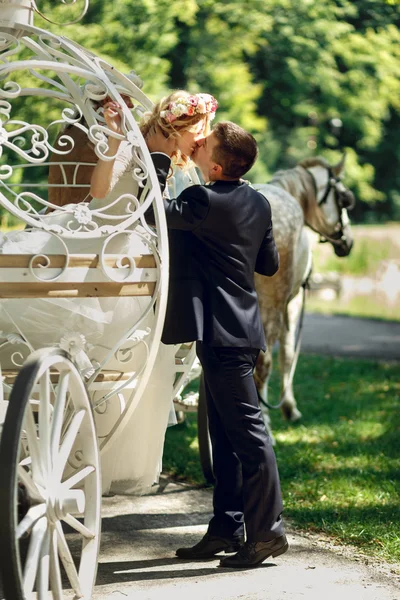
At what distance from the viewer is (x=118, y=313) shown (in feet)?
12.3

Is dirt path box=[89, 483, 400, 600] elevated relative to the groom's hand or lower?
lower

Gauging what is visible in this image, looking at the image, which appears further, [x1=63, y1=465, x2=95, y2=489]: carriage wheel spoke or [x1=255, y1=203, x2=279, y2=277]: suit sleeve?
[x1=255, y1=203, x2=279, y2=277]: suit sleeve

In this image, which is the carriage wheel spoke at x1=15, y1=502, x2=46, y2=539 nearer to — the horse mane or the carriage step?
the carriage step

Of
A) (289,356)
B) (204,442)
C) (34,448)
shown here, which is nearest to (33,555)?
(34,448)

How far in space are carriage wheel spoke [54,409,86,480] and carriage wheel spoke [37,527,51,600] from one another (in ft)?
0.65

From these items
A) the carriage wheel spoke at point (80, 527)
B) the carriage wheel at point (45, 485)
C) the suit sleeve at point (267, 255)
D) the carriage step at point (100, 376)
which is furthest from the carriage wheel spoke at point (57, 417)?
the suit sleeve at point (267, 255)

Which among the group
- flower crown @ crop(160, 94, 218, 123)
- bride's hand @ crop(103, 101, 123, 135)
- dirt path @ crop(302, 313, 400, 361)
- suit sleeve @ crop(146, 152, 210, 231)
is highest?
flower crown @ crop(160, 94, 218, 123)

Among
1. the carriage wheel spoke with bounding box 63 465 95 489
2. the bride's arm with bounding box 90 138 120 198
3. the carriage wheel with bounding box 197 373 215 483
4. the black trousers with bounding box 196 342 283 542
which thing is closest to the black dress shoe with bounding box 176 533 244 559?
the black trousers with bounding box 196 342 283 542

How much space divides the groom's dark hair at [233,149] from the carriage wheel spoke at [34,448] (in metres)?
1.32

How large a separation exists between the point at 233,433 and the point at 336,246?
179 inches

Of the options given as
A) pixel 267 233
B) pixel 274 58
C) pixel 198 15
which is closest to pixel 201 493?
pixel 267 233

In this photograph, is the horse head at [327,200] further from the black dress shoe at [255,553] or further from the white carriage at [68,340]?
the black dress shoe at [255,553]

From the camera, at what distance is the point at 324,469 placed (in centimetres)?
584

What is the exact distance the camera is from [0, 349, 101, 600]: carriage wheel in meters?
2.89
